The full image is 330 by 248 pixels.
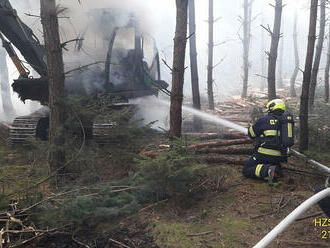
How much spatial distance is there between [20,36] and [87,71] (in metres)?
1.90

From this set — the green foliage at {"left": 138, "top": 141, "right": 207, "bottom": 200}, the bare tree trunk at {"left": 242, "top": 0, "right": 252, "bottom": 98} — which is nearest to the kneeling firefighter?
the green foliage at {"left": 138, "top": 141, "right": 207, "bottom": 200}

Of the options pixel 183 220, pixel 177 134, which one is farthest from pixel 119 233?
→ pixel 177 134

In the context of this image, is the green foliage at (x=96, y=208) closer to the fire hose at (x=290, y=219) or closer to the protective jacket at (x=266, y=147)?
the fire hose at (x=290, y=219)

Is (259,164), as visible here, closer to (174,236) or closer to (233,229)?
(233,229)

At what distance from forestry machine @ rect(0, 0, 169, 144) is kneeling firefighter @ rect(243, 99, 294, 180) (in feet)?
7.36

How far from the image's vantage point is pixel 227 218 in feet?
13.5

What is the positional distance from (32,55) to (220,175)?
227 inches

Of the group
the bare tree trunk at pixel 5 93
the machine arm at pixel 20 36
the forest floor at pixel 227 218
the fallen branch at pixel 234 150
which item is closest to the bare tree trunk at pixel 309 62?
the fallen branch at pixel 234 150

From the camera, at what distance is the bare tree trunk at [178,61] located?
5.65 metres

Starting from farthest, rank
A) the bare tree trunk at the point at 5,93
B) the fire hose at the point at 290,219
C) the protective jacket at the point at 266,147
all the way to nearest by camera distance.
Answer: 1. the bare tree trunk at the point at 5,93
2. the protective jacket at the point at 266,147
3. the fire hose at the point at 290,219

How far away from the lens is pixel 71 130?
595cm

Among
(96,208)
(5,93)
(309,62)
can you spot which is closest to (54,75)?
(96,208)

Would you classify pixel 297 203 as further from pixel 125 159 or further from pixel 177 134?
pixel 125 159

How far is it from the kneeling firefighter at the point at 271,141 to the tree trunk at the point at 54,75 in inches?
143
